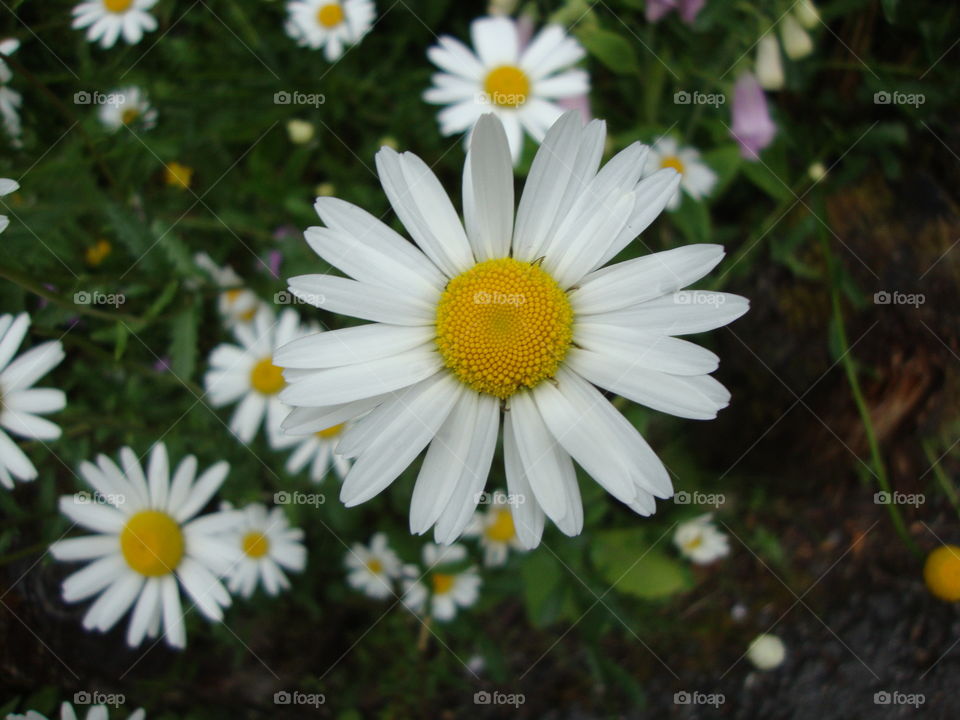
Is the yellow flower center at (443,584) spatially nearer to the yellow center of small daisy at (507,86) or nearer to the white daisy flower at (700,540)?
the white daisy flower at (700,540)

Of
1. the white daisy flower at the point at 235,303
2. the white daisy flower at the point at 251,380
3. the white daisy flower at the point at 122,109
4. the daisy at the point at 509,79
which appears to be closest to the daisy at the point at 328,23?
the daisy at the point at 509,79

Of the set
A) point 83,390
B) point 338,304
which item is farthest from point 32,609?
point 338,304

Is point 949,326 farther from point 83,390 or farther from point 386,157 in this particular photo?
point 83,390

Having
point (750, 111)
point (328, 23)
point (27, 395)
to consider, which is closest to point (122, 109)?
point (328, 23)

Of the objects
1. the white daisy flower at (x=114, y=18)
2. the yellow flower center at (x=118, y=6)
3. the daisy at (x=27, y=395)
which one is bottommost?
the daisy at (x=27, y=395)

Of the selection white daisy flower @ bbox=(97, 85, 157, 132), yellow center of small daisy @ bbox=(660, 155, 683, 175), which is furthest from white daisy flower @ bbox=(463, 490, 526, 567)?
white daisy flower @ bbox=(97, 85, 157, 132)

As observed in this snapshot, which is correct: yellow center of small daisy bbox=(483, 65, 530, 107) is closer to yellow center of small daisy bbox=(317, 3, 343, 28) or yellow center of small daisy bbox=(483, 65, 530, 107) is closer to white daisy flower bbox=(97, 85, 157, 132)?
yellow center of small daisy bbox=(317, 3, 343, 28)
